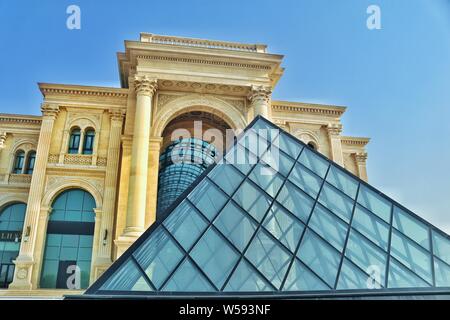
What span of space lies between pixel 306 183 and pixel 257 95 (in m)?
13.0

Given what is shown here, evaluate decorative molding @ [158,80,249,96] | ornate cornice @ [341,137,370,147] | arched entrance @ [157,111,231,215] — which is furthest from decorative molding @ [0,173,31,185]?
ornate cornice @ [341,137,370,147]

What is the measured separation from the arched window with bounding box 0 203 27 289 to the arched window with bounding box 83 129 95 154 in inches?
214

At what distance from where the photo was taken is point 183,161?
96.3 ft

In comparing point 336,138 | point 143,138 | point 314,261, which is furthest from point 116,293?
point 336,138

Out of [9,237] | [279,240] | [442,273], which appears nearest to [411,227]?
[442,273]

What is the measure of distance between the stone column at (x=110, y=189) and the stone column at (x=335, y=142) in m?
15.1

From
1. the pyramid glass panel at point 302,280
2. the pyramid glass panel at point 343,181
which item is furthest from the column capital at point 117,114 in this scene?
the pyramid glass panel at point 302,280

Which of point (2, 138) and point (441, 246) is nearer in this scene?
point (441, 246)

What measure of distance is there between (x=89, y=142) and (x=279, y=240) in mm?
18272

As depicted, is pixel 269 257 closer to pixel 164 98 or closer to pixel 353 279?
pixel 353 279

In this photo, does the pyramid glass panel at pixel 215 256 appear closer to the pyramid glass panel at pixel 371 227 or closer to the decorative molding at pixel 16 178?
the pyramid glass panel at pixel 371 227

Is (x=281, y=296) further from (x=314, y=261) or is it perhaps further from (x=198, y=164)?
(x=198, y=164)

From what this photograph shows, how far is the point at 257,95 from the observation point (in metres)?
22.0

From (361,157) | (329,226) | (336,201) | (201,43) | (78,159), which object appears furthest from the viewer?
(361,157)
